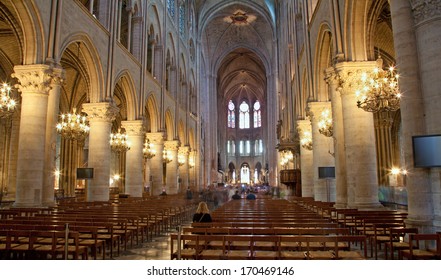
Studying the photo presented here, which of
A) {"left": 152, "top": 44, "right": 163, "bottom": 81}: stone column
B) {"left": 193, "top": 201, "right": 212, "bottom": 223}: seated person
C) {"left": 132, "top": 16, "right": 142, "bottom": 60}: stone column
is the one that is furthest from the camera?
{"left": 152, "top": 44, "right": 163, "bottom": 81}: stone column

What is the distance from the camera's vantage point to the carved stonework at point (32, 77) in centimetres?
1067

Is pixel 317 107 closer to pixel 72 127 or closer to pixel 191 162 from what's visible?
pixel 72 127

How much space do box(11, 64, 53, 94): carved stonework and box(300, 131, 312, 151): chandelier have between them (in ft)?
40.4

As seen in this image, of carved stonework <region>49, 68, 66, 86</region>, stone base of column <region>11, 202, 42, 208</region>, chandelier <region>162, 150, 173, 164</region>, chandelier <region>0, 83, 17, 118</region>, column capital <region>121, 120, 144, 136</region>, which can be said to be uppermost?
carved stonework <region>49, 68, 66, 86</region>

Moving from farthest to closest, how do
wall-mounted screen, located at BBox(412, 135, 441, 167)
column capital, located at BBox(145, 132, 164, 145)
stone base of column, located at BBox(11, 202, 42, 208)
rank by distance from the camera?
1. column capital, located at BBox(145, 132, 164, 145)
2. stone base of column, located at BBox(11, 202, 42, 208)
3. wall-mounted screen, located at BBox(412, 135, 441, 167)

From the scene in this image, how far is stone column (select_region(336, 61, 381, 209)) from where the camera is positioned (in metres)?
9.91

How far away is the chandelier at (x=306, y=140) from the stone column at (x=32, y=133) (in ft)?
39.9

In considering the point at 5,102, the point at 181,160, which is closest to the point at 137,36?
the point at 5,102

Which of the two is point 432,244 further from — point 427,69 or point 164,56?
point 164,56

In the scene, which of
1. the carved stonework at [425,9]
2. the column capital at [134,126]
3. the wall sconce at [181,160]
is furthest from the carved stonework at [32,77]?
the wall sconce at [181,160]

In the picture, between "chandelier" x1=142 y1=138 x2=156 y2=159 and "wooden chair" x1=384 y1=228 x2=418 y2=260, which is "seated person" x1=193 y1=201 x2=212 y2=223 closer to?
"wooden chair" x1=384 y1=228 x2=418 y2=260

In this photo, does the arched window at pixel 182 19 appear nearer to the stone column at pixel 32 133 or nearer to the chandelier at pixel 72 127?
the chandelier at pixel 72 127

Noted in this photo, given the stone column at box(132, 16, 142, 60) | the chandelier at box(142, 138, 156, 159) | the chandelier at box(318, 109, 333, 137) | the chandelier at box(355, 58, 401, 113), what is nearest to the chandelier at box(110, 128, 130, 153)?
the chandelier at box(142, 138, 156, 159)

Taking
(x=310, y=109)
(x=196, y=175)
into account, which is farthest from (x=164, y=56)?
(x=196, y=175)
